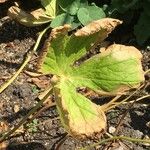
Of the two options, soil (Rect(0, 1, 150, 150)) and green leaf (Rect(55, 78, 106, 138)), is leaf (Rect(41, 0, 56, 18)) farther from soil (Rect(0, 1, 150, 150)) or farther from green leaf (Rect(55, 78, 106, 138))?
green leaf (Rect(55, 78, 106, 138))

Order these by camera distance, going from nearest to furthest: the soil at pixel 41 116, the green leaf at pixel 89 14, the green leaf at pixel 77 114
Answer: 1. the green leaf at pixel 77 114
2. the soil at pixel 41 116
3. the green leaf at pixel 89 14

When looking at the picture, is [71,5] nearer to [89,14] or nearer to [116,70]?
[89,14]

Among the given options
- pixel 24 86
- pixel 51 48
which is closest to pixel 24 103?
pixel 24 86

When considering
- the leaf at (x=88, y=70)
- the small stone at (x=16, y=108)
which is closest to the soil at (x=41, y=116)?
the small stone at (x=16, y=108)

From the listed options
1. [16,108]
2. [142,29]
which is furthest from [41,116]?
[142,29]

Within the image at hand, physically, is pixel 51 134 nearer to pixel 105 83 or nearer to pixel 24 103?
pixel 24 103

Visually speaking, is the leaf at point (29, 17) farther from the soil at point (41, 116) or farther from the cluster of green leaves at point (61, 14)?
the soil at point (41, 116)

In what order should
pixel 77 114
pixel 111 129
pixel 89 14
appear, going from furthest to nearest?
1. pixel 89 14
2. pixel 111 129
3. pixel 77 114
